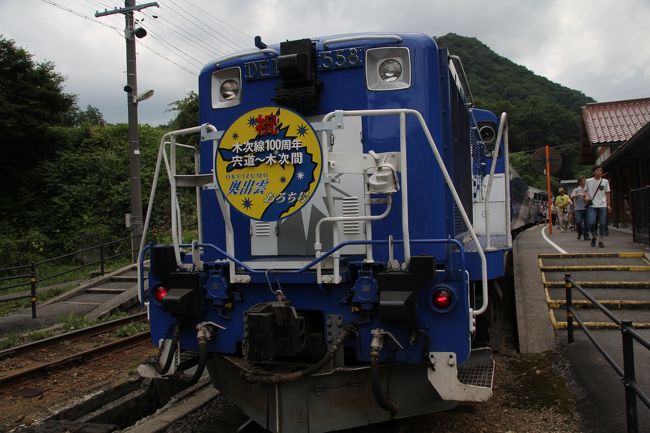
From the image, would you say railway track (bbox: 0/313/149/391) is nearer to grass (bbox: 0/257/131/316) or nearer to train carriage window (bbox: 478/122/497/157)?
grass (bbox: 0/257/131/316)

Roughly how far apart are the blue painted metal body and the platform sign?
1.45 feet

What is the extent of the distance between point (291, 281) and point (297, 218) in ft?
2.56

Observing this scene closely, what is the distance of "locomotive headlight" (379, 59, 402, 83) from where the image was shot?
394cm

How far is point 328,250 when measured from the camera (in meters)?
3.95

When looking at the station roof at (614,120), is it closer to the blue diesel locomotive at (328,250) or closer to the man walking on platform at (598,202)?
the man walking on platform at (598,202)

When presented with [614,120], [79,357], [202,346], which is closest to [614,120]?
[614,120]

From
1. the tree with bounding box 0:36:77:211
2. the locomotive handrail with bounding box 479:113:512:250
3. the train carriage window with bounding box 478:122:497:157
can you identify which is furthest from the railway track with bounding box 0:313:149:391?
the tree with bounding box 0:36:77:211

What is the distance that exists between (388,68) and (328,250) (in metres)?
1.47

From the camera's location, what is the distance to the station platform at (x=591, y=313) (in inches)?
172

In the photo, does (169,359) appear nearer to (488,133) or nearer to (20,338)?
(488,133)

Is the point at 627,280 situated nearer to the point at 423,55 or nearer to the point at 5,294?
the point at 423,55

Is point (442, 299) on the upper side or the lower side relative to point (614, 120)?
lower

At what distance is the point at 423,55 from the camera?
385 cm

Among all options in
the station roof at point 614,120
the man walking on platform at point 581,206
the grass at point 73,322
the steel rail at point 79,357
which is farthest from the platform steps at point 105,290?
the station roof at point 614,120
